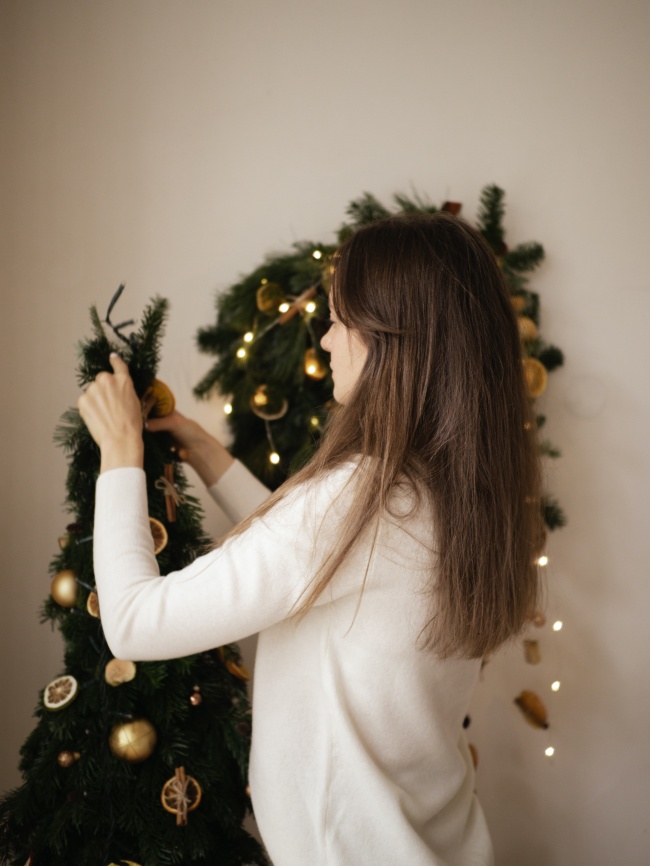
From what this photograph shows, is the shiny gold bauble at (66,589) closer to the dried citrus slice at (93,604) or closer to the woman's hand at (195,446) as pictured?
the dried citrus slice at (93,604)

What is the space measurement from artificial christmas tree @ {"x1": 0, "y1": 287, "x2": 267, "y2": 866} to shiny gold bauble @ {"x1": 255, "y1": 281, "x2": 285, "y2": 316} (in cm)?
37

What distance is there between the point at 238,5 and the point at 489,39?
0.54 metres

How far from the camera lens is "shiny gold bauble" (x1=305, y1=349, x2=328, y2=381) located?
128cm

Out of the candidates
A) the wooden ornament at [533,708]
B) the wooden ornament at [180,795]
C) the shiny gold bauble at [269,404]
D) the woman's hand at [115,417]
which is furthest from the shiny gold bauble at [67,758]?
the wooden ornament at [533,708]

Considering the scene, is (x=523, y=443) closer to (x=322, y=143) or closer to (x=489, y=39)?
(x=322, y=143)

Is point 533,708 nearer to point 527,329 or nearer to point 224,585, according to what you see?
Answer: point 527,329

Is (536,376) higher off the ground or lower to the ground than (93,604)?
lower

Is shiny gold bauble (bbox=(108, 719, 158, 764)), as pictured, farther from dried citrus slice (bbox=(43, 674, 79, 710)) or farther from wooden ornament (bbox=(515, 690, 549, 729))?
wooden ornament (bbox=(515, 690, 549, 729))

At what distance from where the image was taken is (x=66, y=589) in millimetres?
913

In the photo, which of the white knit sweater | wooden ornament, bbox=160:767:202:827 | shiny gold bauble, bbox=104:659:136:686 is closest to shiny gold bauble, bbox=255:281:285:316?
the white knit sweater

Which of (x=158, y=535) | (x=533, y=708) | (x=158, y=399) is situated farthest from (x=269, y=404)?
(x=533, y=708)

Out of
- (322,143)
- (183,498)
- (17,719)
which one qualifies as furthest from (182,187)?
(17,719)

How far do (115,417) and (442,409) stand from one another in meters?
0.41

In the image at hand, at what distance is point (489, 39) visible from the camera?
1.47 metres
